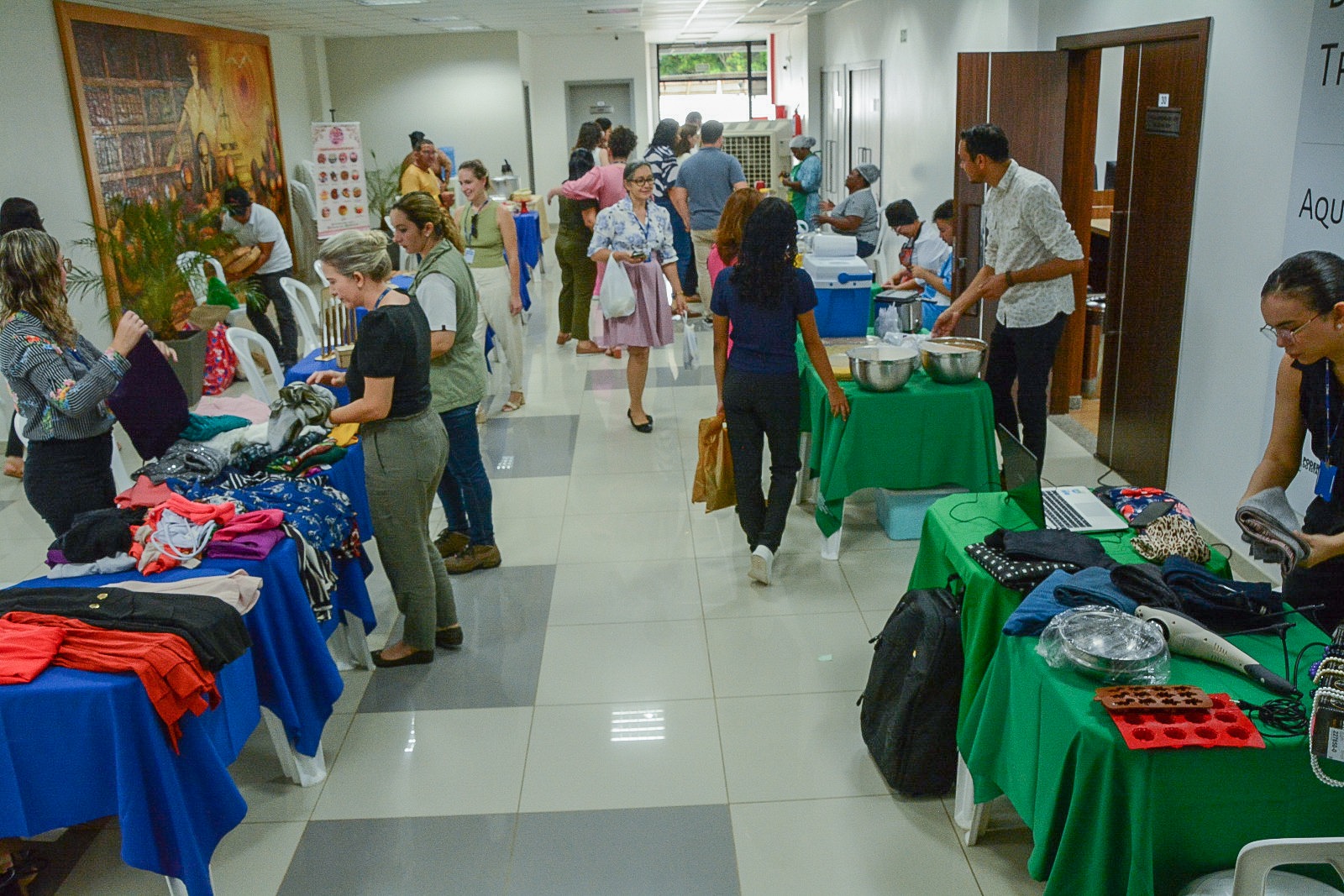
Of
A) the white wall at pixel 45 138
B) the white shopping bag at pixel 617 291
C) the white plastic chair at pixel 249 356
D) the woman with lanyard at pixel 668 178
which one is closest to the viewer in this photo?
the white plastic chair at pixel 249 356

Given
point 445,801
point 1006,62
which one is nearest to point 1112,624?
point 445,801

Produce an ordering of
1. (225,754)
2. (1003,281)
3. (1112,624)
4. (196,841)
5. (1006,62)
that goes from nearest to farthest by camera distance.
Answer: (1112,624), (196,841), (225,754), (1003,281), (1006,62)

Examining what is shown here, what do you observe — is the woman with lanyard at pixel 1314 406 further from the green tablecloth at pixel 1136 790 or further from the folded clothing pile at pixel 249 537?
the folded clothing pile at pixel 249 537

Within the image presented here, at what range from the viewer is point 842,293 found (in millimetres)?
4980

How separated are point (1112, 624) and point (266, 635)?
2.06 meters

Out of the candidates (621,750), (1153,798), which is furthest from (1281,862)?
(621,750)

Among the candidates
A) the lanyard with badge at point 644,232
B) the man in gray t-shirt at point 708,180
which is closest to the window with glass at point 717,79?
the man in gray t-shirt at point 708,180

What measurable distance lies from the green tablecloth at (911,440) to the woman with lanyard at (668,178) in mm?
4111

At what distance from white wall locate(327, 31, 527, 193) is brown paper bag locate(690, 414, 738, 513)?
36.4 ft

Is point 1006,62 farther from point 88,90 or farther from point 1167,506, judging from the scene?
point 88,90

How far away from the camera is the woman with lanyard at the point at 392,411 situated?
320 cm

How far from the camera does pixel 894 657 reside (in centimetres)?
286

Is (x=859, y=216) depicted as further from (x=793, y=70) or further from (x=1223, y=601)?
(x=793, y=70)

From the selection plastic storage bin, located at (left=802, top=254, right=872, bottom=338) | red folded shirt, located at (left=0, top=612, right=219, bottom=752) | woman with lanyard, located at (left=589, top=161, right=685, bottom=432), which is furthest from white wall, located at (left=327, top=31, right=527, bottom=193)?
red folded shirt, located at (left=0, top=612, right=219, bottom=752)
